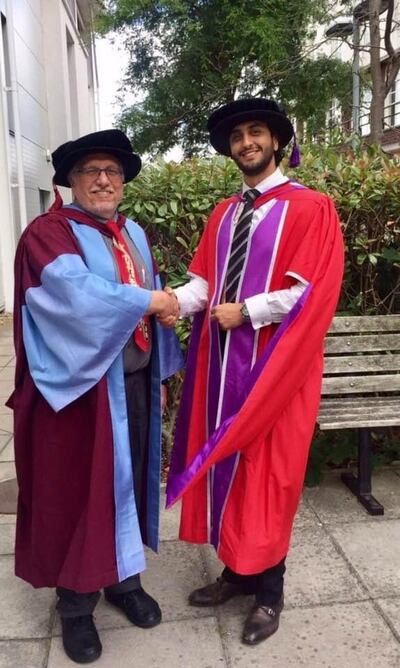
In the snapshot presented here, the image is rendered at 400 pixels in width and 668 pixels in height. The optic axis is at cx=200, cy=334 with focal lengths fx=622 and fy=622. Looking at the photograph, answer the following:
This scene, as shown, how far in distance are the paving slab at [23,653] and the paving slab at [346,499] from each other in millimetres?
1592

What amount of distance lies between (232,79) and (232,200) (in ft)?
35.8

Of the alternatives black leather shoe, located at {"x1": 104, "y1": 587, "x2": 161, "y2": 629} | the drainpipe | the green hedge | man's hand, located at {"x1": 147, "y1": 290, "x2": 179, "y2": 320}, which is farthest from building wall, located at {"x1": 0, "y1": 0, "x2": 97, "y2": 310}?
man's hand, located at {"x1": 147, "y1": 290, "x2": 179, "y2": 320}

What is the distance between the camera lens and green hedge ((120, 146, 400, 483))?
141 inches

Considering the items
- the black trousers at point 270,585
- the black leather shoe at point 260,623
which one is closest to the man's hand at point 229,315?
the black trousers at point 270,585

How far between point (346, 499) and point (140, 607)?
1.50 metres

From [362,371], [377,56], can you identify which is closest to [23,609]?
[362,371]

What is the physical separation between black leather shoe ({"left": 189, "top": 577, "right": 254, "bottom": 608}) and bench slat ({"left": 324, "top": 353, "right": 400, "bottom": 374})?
135 centimetres

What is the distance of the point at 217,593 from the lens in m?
2.62

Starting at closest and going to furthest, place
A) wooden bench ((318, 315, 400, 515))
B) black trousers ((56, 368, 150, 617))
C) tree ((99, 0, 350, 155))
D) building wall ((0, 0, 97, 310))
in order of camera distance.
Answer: black trousers ((56, 368, 150, 617)) → wooden bench ((318, 315, 400, 515)) → building wall ((0, 0, 97, 310)) → tree ((99, 0, 350, 155))

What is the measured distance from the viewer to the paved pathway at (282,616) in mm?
2307

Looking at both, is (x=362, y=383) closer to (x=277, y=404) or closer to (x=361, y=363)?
(x=361, y=363)

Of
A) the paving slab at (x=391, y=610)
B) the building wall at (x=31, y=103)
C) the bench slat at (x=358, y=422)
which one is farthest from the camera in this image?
the building wall at (x=31, y=103)

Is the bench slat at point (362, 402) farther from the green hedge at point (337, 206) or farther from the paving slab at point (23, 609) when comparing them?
the paving slab at point (23, 609)

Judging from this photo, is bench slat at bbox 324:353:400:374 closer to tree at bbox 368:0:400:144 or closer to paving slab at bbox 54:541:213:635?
paving slab at bbox 54:541:213:635
